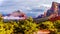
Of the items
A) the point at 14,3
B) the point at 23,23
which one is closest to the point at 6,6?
the point at 14,3

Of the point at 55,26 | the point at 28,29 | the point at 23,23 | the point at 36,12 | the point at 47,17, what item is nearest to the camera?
the point at 28,29

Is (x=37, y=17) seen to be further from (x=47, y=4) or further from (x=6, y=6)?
(x=6, y=6)

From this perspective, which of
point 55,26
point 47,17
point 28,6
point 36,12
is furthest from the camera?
point 28,6

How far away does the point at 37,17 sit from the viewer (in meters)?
10.3

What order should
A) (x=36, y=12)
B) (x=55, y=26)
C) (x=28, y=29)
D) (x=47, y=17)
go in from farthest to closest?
(x=36, y=12) → (x=47, y=17) → (x=55, y=26) → (x=28, y=29)

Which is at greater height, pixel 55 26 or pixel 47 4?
pixel 47 4

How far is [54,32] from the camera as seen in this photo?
738 centimetres

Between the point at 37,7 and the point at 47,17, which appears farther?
the point at 37,7

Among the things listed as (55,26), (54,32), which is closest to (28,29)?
(54,32)

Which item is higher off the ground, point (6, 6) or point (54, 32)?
point (6, 6)

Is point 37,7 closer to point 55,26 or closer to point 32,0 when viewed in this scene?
point 32,0

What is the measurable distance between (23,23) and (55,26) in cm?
165

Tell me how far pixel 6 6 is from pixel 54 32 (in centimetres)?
478

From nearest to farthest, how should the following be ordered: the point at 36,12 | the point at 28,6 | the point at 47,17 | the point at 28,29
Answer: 1. the point at 28,29
2. the point at 47,17
3. the point at 36,12
4. the point at 28,6
